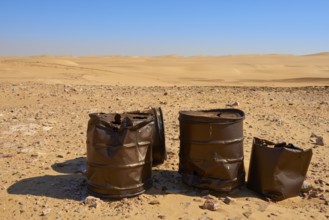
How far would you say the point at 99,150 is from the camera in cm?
424

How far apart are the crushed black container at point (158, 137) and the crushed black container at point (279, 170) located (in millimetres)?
1240

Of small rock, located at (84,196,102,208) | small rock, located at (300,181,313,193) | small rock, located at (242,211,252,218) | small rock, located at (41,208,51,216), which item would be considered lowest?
small rock, located at (41,208,51,216)

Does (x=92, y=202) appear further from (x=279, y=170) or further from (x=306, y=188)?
(x=306, y=188)

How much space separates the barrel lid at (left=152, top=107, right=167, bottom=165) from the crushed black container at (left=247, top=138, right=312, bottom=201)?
1.24 meters

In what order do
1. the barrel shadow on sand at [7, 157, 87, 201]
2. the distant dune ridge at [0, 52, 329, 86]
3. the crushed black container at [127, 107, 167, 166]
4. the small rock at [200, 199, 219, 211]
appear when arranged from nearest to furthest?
the small rock at [200, 199, 219, 211], the barrel shadow on sand at [7, 157, 87, 201], the crushed black container at [127, 107, 167, 166], the distant dune ridge at [0, 52, 329, 86]

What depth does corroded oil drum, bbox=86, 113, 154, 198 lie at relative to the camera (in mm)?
4203

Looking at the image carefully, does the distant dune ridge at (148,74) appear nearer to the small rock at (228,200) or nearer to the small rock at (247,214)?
the small rock at (228,200)

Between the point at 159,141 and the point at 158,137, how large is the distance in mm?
81

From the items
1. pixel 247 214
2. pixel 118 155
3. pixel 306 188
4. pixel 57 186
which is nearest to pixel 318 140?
pixel 306 188

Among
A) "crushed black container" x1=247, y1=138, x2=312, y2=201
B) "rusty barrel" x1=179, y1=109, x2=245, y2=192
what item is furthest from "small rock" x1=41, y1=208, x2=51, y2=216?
"crushed black container" x1=247, y1=138, x2=312, y2=201

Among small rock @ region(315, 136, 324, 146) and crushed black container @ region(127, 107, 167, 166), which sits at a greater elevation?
crushed black container @ region(127, 107, 167, 166)

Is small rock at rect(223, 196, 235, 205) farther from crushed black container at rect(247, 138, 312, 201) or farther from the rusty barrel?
crushed black container at rect(247, 138, 312, 201)

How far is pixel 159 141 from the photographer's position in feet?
17.3

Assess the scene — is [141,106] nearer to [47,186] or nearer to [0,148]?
[0,148]
